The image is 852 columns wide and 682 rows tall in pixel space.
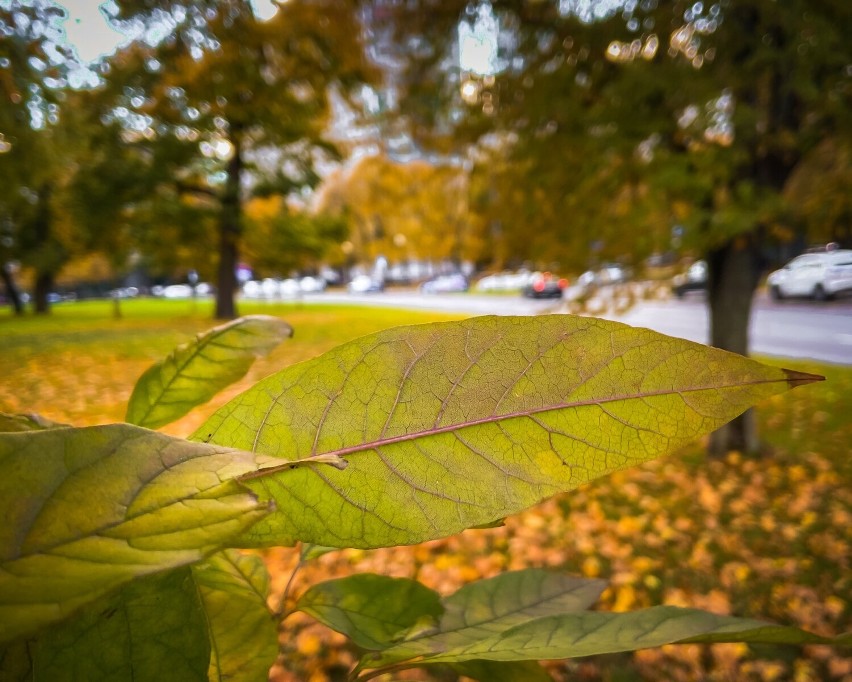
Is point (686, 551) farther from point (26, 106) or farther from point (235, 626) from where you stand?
point (26, 106)

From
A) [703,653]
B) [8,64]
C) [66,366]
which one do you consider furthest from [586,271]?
[66,366]

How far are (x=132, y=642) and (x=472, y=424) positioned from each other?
19 cm

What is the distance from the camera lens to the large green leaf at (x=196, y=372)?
461 millimetres

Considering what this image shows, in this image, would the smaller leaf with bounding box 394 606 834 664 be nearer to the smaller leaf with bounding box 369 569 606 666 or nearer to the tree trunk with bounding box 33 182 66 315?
the smaller leaf with bounding box 369 569 606 666

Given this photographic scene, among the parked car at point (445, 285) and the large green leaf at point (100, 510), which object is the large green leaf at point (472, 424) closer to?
the large green leaf at point (100, 510)

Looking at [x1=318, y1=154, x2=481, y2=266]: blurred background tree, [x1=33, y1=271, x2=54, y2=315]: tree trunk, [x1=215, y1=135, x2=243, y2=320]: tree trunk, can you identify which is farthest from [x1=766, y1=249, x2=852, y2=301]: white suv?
[x1=33, y1=271, x2=54, y2=315]: tree trunk

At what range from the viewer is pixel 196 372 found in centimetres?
47

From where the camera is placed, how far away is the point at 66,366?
7070mm

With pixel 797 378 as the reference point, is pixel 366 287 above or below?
above

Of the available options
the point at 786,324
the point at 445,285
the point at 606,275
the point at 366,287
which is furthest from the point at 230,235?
the point at 366,287

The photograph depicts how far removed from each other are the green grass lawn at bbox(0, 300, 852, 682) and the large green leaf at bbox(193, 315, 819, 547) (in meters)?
2.07

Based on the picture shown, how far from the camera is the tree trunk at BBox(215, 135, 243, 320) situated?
12992 mm

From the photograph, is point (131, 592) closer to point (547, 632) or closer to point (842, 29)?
point (547, 632)

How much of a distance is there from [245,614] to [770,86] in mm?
4368
